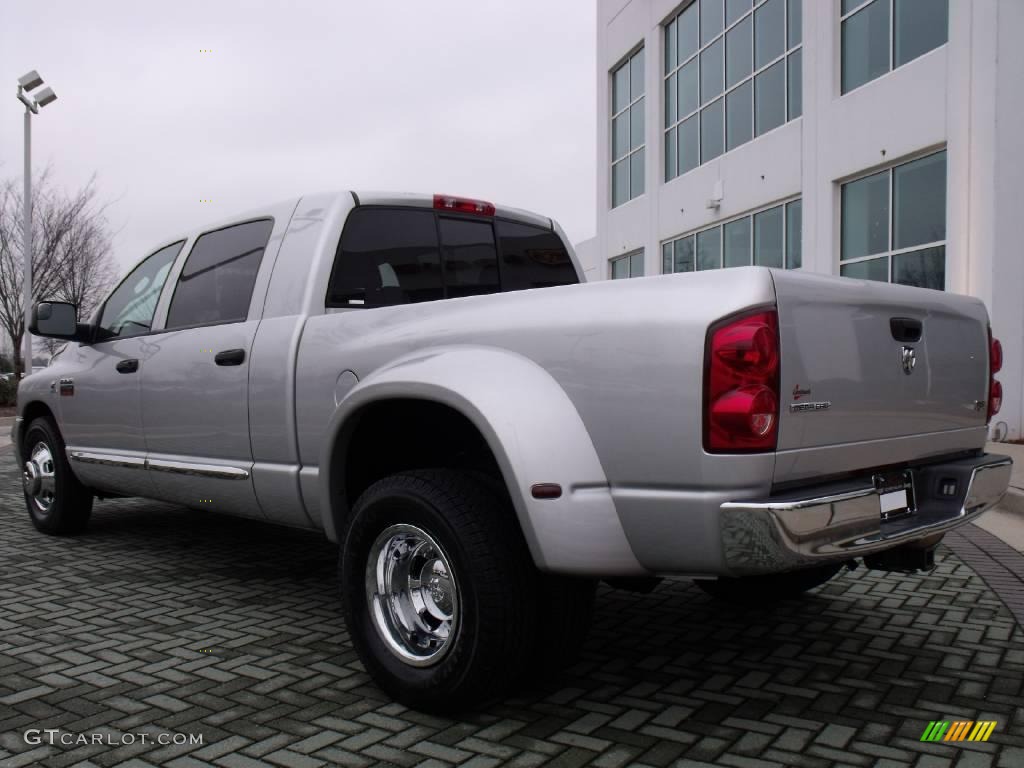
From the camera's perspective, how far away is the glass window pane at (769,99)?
1570 cm

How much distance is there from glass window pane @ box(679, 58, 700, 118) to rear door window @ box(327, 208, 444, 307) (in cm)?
1551

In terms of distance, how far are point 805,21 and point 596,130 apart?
1031 cm

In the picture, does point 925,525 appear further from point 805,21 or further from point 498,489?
point 805,21

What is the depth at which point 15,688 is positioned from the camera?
333cm

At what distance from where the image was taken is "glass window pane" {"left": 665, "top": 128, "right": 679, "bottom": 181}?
1983 cm

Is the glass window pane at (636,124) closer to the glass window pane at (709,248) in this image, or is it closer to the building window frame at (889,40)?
the glass window pane at (709,248)

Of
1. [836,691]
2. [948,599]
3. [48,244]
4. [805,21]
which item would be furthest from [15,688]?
[48,244]

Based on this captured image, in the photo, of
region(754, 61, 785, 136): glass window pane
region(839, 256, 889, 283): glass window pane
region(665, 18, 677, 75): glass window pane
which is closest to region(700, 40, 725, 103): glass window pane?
region(754, 61, 785, 136): glass window pane

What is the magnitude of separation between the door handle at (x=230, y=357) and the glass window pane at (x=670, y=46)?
17.6m

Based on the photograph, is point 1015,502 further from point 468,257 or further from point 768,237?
point 768,237

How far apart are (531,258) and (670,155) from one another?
15.9m

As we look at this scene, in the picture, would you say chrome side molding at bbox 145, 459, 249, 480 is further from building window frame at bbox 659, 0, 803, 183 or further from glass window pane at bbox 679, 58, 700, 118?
glass window pane at bbox 679, 58, 700, 118

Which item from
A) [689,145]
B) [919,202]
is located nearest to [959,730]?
[919,202]

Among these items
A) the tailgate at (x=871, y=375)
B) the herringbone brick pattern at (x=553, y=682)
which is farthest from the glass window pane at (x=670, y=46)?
the tailgate at (x=871, y=375)
